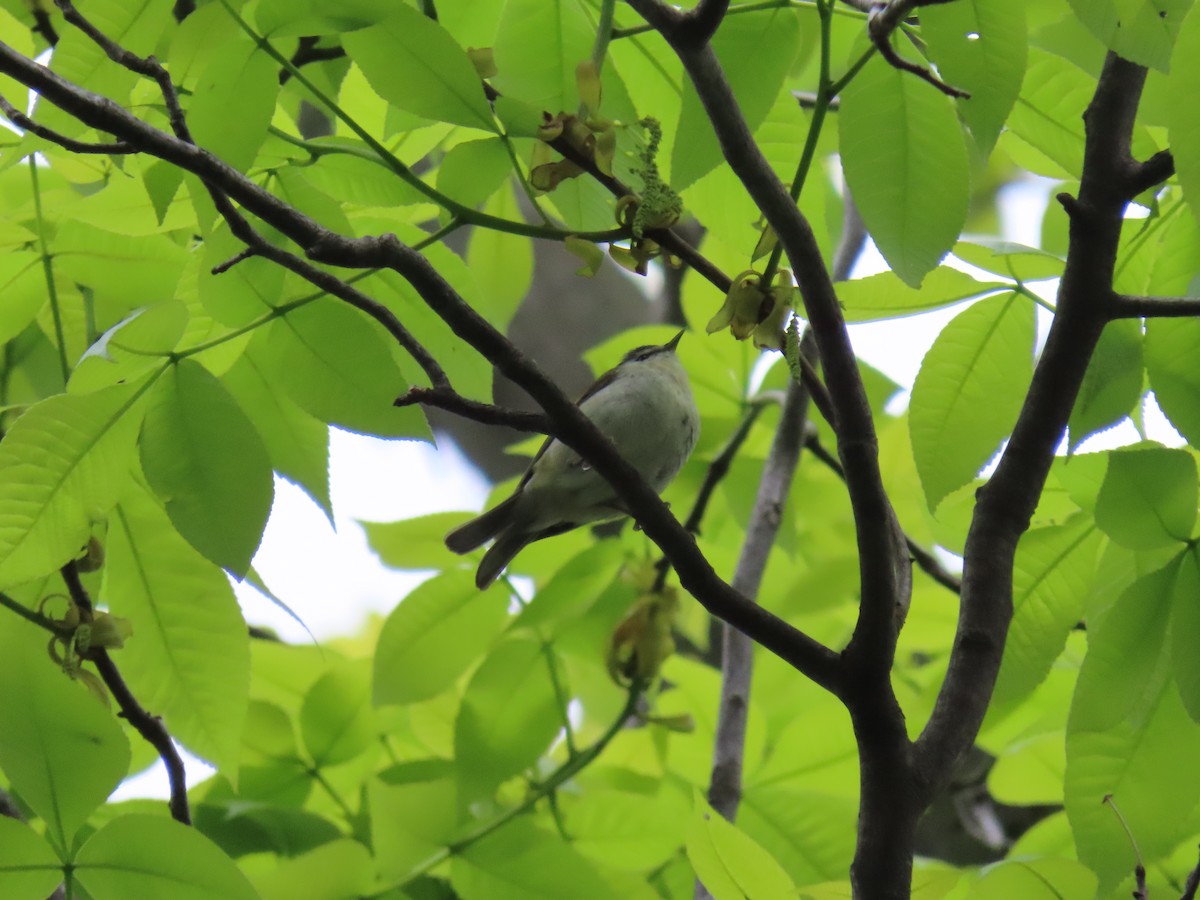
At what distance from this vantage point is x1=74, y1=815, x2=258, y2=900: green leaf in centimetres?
133

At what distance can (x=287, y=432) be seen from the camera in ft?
5.86

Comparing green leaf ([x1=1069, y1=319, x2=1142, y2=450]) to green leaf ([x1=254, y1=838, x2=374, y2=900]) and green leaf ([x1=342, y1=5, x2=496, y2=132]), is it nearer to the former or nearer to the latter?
green leaf ([x1=342, y1=5, x2=496, y2=132])

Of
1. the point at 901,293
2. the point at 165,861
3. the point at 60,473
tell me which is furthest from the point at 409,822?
the point at 901,293

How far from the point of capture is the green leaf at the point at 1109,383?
5.07 ft

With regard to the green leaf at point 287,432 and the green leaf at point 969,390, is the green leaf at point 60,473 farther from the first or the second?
the green leaf at point 969,390

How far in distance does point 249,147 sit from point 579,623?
47.7 inches

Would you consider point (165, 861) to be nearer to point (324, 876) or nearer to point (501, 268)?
point (324, 876)

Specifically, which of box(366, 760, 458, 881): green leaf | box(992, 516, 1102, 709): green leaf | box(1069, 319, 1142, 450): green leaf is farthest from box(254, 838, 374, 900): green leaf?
box(1069, 319, 1142, 450): green leaf

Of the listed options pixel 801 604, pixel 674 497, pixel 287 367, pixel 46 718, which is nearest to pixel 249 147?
pixel 287 367

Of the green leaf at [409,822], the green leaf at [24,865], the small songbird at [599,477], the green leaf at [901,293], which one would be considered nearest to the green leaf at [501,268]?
the small songbird at [599,477]

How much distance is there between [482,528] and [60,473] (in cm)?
135

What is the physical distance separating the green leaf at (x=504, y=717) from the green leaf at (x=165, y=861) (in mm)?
653

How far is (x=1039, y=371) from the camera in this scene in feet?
5.04

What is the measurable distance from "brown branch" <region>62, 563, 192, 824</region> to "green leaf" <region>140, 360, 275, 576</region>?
1.05ft
